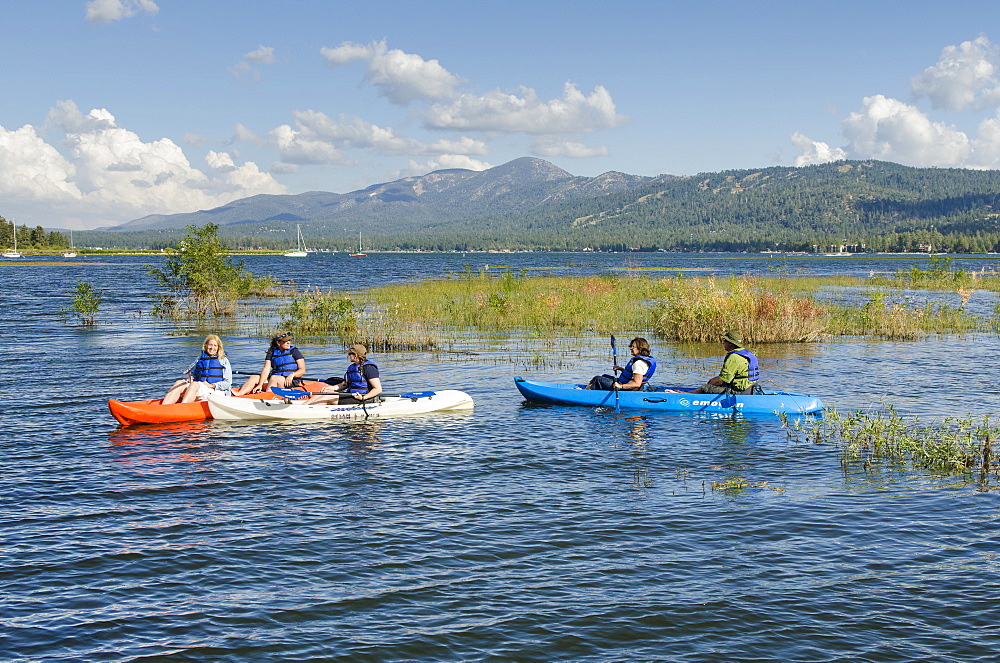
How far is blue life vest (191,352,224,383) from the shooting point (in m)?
17.0

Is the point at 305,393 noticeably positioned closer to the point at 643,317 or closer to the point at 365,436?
the point at 365,436

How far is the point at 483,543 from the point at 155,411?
9.02m

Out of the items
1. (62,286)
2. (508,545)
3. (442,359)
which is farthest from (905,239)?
(508,545)

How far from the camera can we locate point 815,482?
39.8 feet

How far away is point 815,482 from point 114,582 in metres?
9.29

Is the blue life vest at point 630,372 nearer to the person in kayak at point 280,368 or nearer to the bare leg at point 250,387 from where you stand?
the person in kayak at point 280,368

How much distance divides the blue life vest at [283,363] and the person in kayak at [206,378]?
1241 mm

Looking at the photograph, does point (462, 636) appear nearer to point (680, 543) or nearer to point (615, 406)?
point (680, 543)

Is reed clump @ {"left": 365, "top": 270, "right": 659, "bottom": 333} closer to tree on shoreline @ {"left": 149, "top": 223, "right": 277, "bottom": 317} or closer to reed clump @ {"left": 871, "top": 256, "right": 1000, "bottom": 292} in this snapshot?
tree on shoreline @ {"left": 149, "top": 223, "right": 277, "bottom": 317}

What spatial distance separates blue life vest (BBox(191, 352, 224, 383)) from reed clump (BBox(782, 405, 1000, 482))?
36.6ft

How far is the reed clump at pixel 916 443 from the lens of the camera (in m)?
12.5

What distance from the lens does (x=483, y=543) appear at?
961cm

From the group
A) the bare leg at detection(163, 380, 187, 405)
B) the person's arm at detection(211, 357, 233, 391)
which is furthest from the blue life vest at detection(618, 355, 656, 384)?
the bare leg at detection(163, 380, 187, 405)

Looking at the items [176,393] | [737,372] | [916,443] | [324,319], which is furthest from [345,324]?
[916,443]
